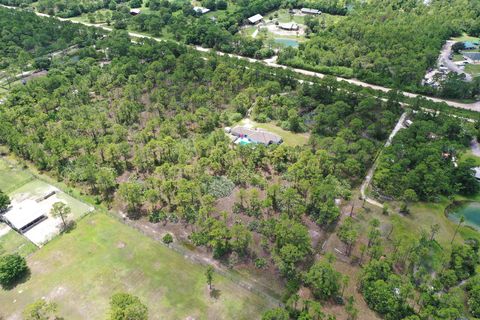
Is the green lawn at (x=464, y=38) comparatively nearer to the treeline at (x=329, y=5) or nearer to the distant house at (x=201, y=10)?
the treeline at (x=329, y=5)

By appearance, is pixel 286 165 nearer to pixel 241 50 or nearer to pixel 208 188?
pixel 208 188

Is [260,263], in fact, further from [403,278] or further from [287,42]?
[287,42]

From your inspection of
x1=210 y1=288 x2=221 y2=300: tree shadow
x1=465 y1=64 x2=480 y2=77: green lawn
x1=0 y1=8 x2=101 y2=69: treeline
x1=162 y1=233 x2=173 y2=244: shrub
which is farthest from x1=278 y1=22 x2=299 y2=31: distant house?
x1=210 y1=288 x2=221 y2=300: tree shadow

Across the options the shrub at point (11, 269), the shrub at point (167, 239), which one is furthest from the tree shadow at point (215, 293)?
the shrub at point (11, 269)

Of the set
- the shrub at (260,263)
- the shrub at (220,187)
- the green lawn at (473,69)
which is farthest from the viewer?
the green lawn at (473,69)

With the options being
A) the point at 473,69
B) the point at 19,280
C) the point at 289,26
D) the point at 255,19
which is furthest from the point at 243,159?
the point at 255,19

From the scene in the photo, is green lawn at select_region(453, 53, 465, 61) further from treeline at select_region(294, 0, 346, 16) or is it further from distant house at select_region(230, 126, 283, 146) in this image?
distant house at select_region(230, 126, 283, 146)

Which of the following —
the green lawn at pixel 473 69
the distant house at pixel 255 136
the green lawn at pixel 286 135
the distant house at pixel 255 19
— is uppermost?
the distant house at pixel 255 19
